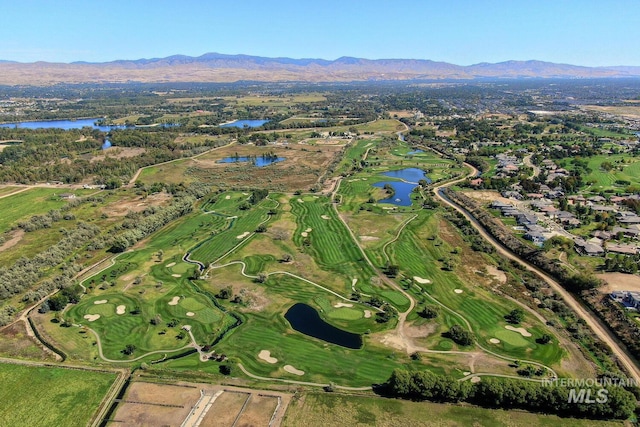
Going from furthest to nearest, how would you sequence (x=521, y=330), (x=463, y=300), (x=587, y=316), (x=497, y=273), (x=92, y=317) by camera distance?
(x=497, y=273) → (x=463, y=300) → (x=92, y=317) → (x=587, y=316) → (x=521, y=330)

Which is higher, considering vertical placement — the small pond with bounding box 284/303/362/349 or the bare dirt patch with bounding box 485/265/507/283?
the bare dirt patch with bounding box 485/265/507/283

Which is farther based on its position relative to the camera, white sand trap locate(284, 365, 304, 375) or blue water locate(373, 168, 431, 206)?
blue water locate(373, 168, 431, 206)

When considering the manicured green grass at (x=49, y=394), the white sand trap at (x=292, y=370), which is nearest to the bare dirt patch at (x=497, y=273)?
the white sand trap at (x=292, y=370)

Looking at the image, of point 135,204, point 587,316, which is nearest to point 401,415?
point 587,316

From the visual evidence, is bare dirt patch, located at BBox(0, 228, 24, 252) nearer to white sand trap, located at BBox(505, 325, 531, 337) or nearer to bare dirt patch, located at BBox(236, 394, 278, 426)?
bare dirt patch, located at BBox(236, 394, 278, 426)

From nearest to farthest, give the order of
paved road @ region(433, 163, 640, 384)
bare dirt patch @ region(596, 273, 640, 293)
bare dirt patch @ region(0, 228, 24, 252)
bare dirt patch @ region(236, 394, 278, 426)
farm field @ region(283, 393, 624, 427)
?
farm field @ region(283, 393, 624, 427) < bare dirt patch @ region(236, 394, 278, 426) < paved road @ region(433, 163, 640, 384) < bare dirt patch @ region(596, 273, 640, 293) < bare dirt patch @ region(0, 228, 24, 252)

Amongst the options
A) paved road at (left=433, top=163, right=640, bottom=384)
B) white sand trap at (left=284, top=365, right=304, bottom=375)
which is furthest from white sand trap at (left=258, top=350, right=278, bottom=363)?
paved road at (left=433, top=163, right=640, bottom=384)

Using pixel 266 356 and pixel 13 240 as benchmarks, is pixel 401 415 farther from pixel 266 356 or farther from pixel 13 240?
pixel 13 240
